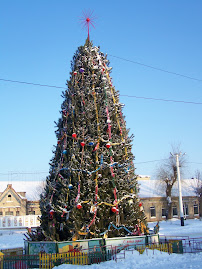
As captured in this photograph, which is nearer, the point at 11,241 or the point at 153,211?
the point at 11,241

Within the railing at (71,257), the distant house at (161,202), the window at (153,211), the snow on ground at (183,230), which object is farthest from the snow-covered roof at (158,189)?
the railing at (71,257)

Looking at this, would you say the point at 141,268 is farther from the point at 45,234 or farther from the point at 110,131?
the point at 110,131

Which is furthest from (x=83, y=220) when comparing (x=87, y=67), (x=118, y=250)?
(x=87, y=67)

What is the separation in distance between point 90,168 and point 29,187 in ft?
142

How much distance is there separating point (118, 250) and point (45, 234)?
287 cm

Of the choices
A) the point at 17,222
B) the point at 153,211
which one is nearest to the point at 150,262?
the point at 17,222

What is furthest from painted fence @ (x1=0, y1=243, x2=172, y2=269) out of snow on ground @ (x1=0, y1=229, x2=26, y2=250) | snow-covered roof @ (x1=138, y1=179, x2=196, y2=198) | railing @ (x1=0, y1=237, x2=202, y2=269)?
snow-covered roof @ (x1=138, y1=179, x2=196, y2=198)

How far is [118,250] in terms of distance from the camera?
39.0 feet

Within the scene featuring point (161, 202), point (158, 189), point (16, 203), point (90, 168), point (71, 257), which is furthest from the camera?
point (158, 189)

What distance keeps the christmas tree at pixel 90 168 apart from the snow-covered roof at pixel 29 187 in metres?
38.7

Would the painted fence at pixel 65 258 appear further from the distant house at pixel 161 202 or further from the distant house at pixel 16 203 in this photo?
the distant house at pixel 16 203

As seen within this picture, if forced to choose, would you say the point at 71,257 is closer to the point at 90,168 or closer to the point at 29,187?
the point at 90,168

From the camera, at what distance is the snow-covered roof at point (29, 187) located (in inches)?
1999

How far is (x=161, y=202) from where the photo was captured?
159 feet
